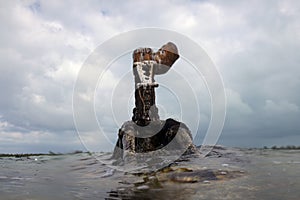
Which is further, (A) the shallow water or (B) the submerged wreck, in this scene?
(B) the submerged wreck

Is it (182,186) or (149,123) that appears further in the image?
(149,123)

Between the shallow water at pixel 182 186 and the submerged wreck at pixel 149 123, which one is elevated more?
the submerged wreck at pixel 149 123

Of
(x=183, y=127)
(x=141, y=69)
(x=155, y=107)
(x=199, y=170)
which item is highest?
(x=141, y=69)

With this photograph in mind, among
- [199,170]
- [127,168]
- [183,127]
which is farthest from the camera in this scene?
[183,127]

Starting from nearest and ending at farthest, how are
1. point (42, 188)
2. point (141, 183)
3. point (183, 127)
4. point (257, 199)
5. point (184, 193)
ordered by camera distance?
point (257, 199), point (184, 193), point (141, 183), point (42, 188), point (183, 127)

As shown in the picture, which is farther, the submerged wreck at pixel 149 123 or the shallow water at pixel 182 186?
the submerged wreck at pixel 149 123

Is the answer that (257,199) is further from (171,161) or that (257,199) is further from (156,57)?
(156,57)

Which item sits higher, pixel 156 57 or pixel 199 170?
pixel 156 57

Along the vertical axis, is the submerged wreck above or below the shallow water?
above

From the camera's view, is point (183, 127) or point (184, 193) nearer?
point (184, 193)

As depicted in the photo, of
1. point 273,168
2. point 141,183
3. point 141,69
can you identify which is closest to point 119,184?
point 141,183

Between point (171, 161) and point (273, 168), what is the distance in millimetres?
4473

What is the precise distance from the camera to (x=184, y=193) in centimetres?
924

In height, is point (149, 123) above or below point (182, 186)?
above
